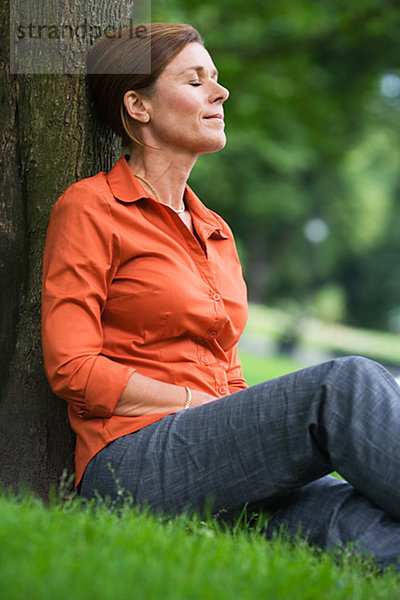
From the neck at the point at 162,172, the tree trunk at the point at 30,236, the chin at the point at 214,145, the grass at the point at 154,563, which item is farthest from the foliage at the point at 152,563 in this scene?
the chin at the point at 214,145

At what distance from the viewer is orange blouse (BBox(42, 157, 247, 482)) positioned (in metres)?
2.85

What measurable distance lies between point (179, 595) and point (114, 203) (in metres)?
1.70

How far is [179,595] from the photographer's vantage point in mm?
1846

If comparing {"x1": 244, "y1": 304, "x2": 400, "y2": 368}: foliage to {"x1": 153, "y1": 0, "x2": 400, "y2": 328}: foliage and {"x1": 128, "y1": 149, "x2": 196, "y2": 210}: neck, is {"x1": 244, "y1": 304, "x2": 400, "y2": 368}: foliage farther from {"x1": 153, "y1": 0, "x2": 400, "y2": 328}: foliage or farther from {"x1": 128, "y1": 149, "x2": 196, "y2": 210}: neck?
{"x1": 128, "y1": 149, "x2": 196, "y2": 210}: neck

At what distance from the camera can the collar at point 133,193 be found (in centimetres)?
313

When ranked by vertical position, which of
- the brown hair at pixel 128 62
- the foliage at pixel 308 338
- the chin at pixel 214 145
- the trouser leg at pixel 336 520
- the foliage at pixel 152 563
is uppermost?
the brown hair at pixel 128 62

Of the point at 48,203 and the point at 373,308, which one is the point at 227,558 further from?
the point at 373,308

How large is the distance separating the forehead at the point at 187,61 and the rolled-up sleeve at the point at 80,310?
80 centimetres

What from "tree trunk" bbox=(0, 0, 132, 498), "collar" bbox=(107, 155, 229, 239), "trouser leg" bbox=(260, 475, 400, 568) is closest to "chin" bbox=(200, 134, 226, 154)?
"collar" bbox=(107, 155, 229, 239)

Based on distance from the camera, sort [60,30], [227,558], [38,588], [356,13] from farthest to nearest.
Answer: [356,13], [60,30], [227,558], [38,588]

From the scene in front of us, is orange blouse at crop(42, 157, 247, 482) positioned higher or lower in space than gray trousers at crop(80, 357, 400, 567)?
higher

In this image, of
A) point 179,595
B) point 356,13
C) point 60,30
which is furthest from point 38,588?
point 356,13

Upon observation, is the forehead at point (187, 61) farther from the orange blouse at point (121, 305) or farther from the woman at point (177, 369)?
the orange blouse at point (121, 305)

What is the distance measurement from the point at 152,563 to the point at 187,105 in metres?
2.05
